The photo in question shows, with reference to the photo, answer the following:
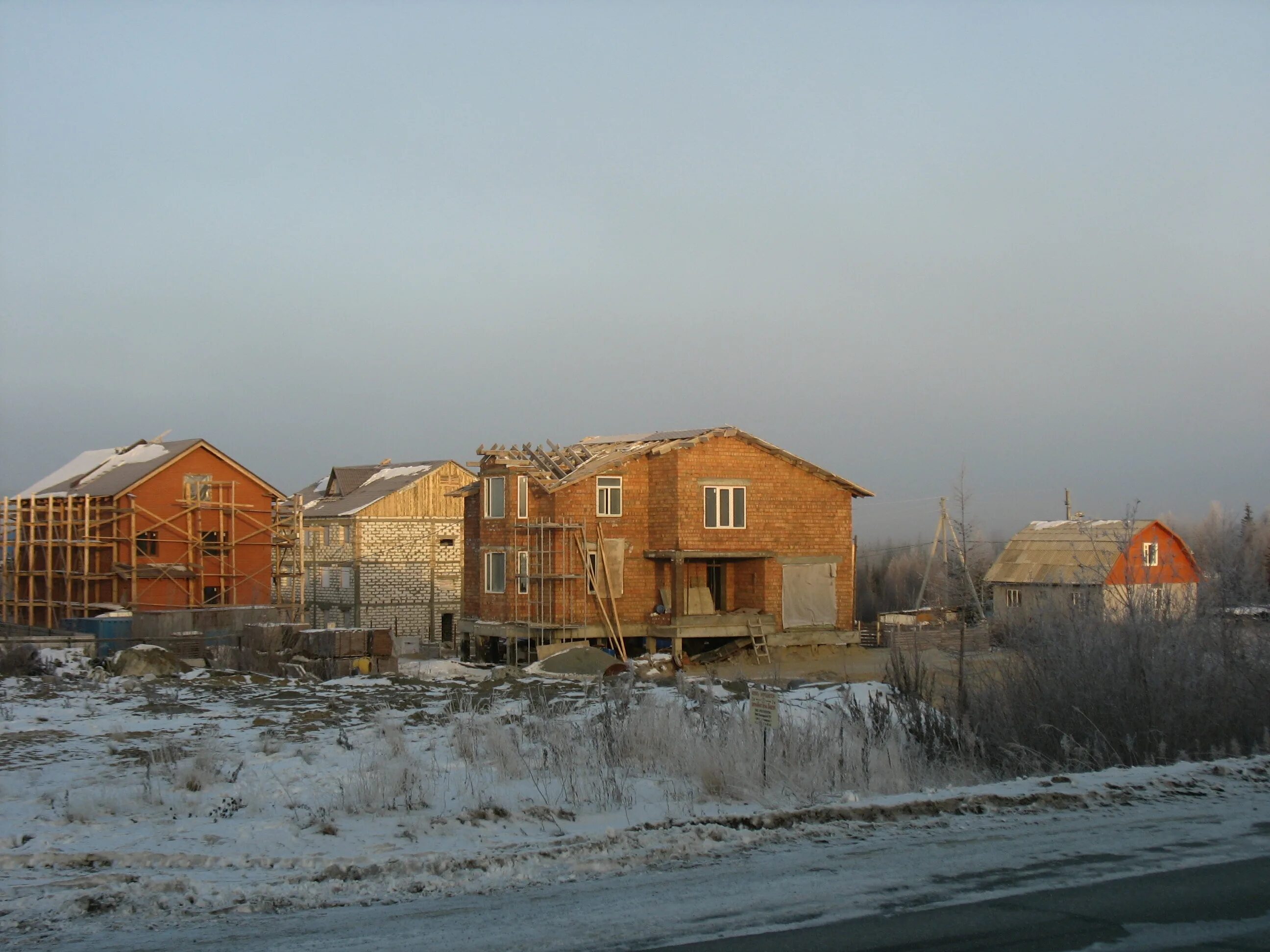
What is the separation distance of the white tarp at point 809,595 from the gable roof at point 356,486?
2363 centimetres

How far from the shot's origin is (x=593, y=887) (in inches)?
275

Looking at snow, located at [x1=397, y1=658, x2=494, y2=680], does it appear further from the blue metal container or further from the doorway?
the doorway

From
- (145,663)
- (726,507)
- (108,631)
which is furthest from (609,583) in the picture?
(145,663)

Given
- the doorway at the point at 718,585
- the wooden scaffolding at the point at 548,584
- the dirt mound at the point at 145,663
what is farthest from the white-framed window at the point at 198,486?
the doorway at the point at 718,585

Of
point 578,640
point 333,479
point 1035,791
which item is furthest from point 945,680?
point 333,479

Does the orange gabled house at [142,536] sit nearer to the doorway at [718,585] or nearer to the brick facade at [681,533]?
the brick facade at [681,533]

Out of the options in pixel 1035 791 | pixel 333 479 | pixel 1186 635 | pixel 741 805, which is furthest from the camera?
pixel 333 479

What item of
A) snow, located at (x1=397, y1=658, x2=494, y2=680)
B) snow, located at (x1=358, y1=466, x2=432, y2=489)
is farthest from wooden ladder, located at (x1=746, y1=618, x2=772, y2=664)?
snow, located at (x1=358, y1=466, x2=432, y2=489)

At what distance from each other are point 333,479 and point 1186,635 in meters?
54.5

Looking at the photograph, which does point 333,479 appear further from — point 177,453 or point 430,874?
point 430,874

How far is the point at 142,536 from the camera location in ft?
128

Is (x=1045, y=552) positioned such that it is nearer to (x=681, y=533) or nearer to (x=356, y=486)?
(x=681, y=533)

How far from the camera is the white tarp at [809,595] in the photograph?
40.6m

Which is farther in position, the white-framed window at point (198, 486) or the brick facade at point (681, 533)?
the white-framed window at point (198, 486)
